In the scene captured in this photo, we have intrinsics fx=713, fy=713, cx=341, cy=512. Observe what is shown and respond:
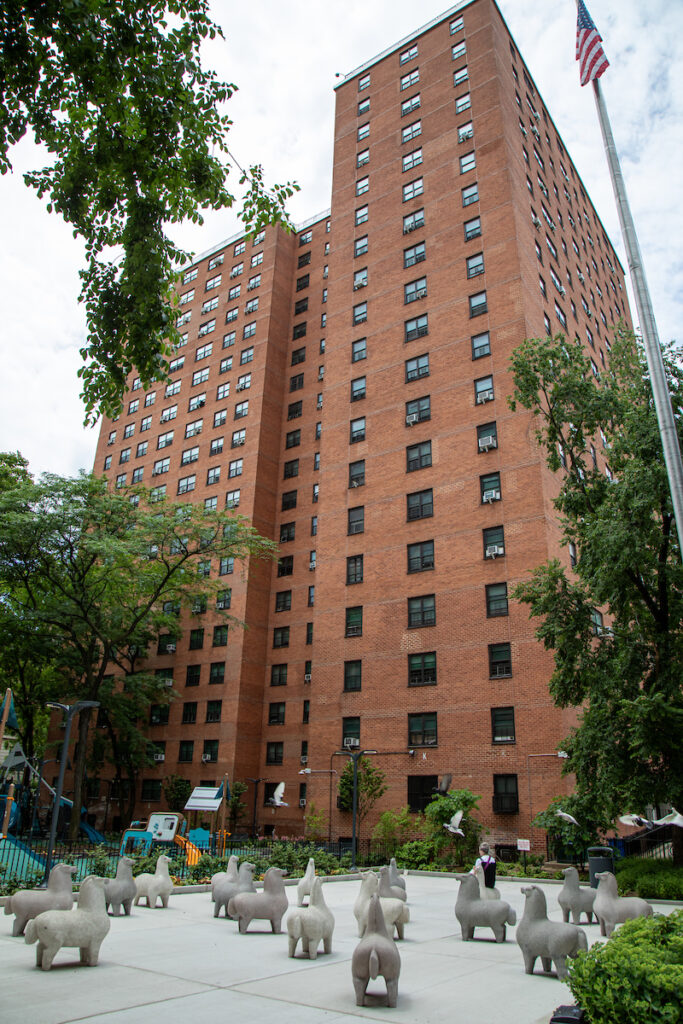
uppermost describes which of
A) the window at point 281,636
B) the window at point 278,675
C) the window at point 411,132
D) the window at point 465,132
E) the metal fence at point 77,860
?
the window at point 411,132

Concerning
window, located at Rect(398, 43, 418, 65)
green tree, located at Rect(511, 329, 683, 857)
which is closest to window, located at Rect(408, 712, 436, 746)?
green tree, located at Rect(511, 329, 683, 857)

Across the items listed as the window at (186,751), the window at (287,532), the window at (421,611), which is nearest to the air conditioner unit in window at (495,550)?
the window at (421,611)

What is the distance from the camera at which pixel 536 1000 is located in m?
8.29

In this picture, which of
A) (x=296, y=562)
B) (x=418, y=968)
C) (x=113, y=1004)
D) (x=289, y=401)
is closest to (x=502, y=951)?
Answer: (x=418, y=968)

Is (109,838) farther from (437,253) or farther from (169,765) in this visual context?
(437,253)

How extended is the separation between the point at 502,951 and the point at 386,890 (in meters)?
2.14

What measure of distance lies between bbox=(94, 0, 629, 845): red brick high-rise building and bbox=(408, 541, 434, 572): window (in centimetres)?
12

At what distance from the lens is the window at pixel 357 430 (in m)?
40.3

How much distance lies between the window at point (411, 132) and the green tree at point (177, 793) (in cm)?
4251

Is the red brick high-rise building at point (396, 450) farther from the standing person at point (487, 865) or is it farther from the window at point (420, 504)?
the standing person at point (487, 865)

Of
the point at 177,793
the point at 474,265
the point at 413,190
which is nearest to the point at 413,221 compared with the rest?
the point at 413,190

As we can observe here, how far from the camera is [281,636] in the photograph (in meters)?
46.3

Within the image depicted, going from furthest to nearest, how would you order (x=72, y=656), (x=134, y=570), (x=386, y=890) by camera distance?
(x=72, y=656) < (x=134, y=570) < (x=386, y=890)

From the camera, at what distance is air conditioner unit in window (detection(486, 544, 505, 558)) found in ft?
105
